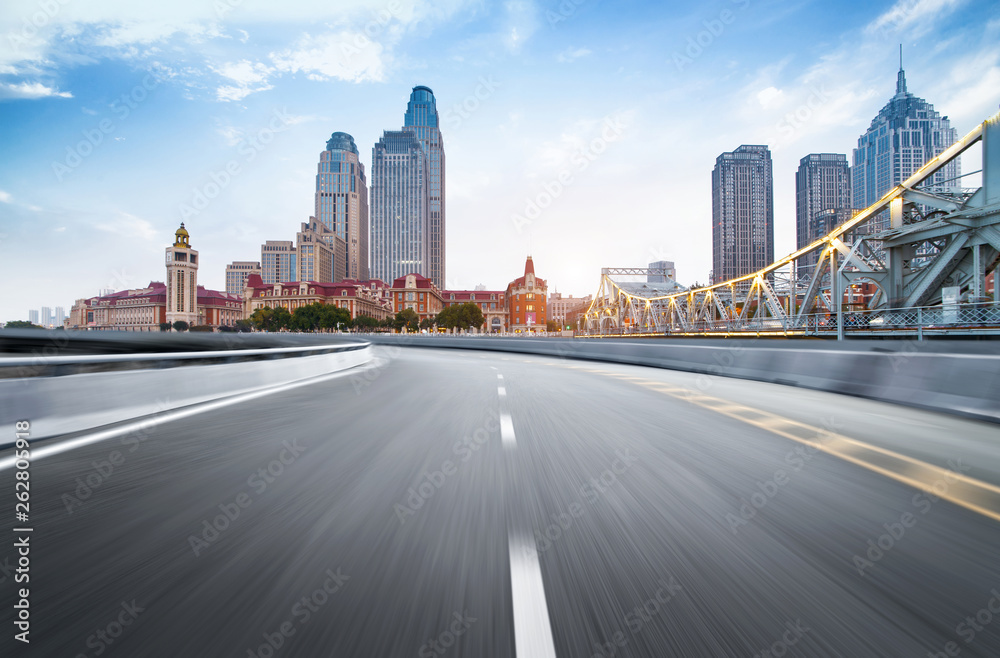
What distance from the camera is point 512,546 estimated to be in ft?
8.21

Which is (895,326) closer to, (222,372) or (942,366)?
(942,366)

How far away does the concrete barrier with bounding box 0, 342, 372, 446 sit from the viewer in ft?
14.8

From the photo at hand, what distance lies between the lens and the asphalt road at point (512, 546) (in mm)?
1770

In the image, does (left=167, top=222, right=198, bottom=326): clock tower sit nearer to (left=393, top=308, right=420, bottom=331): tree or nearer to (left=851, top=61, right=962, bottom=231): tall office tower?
(left=393, top=308, right=420, bottom=331): tree

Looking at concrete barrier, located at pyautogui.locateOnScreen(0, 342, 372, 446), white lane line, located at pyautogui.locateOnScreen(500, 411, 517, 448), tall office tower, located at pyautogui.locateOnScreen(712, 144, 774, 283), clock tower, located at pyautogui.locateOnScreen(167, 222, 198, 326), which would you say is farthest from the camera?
tall office tower, located at pyautogui.locateOnScreen(712, 144, 774, 283)

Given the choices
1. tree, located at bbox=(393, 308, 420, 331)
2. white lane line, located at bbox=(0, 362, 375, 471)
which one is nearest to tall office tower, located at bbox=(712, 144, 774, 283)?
tree, located at bbox=(393, 308, 420, 331)

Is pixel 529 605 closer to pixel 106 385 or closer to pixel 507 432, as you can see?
pixel 507 432

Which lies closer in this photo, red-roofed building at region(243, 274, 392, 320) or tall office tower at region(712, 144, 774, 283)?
red-roofed building at region(243, 274, 392, 320)

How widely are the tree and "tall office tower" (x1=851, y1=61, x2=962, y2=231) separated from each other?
449 ft

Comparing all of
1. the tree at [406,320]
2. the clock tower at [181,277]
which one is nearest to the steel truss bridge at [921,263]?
the clock tower at [181,277]

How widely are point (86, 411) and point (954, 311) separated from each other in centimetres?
2822

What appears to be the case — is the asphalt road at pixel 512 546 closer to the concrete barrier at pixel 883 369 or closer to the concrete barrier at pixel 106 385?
the concrete barrier at pixel 106 385

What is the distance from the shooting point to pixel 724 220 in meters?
171

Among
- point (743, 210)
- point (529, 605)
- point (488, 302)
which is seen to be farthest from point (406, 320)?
point (529, 605)
